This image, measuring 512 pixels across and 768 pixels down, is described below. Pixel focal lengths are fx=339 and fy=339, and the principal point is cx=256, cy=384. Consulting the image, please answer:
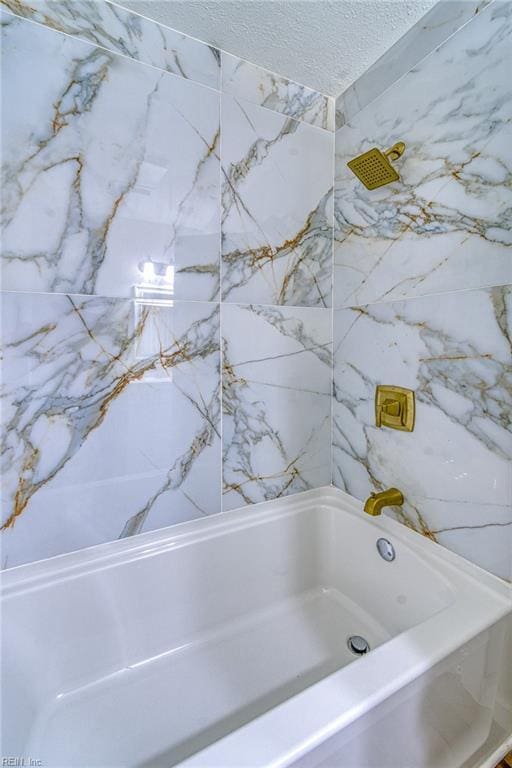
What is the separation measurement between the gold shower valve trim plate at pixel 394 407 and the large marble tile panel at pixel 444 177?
0.33 meters

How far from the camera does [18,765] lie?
82 centimetres

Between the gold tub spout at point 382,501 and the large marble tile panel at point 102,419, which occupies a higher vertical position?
the large marble tile panel at point 102,419

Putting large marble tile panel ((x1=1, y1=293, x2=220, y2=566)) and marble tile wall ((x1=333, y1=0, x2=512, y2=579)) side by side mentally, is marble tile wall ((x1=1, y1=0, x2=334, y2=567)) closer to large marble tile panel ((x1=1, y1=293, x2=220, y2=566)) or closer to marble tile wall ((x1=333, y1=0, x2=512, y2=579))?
large marble tile panel ((x1=1, y1=293, x2=220, y2=566))

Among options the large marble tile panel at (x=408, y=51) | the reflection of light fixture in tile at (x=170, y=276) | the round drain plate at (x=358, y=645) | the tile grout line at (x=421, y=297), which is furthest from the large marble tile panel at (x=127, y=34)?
the round drain plate at (x=358, y=645)

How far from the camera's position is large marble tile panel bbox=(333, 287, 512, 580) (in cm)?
89

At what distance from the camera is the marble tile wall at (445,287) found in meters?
0.88

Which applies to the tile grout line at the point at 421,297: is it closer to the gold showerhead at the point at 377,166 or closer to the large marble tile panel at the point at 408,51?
the gold showerhead at the point at 377,166

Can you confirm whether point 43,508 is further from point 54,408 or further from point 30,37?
point 30,37

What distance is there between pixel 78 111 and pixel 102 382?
2.57 feet

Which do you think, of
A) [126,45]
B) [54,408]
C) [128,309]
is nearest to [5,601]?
[54,408]

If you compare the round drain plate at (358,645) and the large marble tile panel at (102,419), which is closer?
the large marble tile panel at (102,419)

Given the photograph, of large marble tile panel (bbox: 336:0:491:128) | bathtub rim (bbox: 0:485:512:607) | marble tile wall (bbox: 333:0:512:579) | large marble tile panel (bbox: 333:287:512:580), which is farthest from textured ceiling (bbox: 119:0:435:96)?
bathtub rim (bbox: 0:485:512:607)

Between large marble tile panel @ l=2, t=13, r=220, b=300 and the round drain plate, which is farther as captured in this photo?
the round drain plate

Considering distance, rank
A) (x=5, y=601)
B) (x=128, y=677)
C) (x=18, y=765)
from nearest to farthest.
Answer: (x=18, y=765) < (x=5, y=601) < (x=128, y=677)
